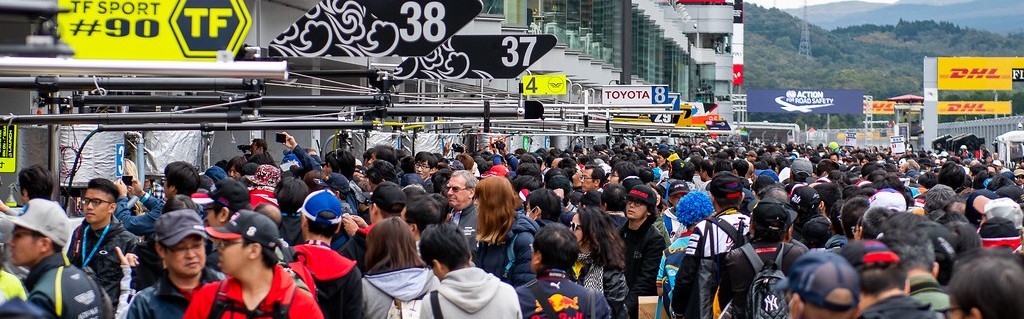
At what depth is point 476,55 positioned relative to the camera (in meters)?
13.1

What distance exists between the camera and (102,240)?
7.82m

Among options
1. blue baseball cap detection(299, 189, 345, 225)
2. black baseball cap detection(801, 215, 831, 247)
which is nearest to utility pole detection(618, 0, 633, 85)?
black baseball cap detection(801, 215, 831, 247)

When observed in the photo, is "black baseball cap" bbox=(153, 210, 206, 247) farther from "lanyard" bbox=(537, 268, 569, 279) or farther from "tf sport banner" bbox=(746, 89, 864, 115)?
"tf sport banner" bbox=(746, 89, 864, 115)

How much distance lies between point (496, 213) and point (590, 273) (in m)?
0.77

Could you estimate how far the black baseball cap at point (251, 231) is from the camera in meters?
5.47

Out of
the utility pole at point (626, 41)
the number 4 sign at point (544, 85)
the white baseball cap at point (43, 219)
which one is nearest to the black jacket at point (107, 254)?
the white baseball cap at point (43, 219)

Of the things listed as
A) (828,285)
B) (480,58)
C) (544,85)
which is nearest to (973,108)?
(544,85)

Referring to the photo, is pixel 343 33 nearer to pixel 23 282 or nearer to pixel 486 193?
pixel 486 193

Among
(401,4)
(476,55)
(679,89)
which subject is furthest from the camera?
(679,89)

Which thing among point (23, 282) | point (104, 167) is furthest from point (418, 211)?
point (104, 167)

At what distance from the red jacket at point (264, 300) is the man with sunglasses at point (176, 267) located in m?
0.32

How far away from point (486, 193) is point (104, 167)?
15.7 ft

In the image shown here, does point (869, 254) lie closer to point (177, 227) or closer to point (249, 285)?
point (249, 285)

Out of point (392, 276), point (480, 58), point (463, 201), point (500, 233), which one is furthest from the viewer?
point (480, 58)
